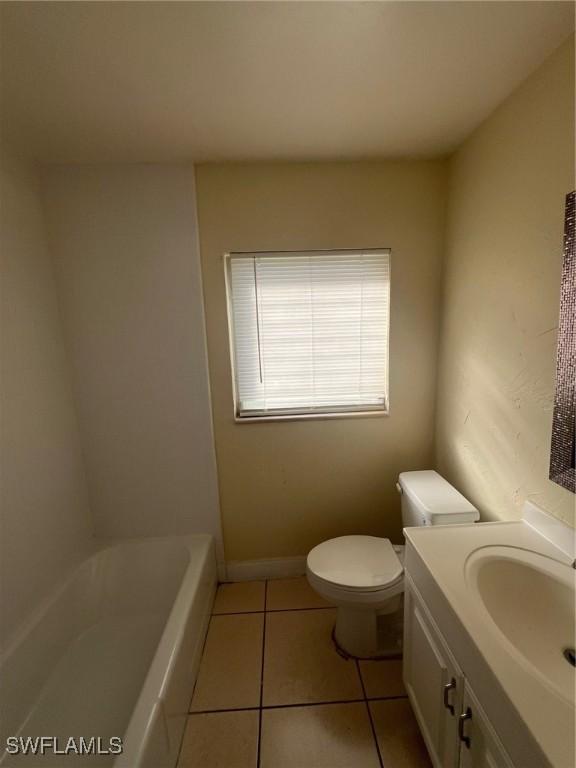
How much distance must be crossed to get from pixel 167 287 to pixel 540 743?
1901 mm

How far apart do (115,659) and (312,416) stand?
4.81ft

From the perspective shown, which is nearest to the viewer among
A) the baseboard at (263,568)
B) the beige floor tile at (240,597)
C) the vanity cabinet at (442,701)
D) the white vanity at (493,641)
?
the white vanity at (493,641)

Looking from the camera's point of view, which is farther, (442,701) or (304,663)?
(304,663)

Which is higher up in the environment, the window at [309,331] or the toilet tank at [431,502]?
the window at [309,331]

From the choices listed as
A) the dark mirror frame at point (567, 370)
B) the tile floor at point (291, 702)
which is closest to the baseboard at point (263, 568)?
the tile floor at point (291, 702)

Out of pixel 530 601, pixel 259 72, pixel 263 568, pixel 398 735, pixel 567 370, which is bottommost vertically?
pixel 398 735

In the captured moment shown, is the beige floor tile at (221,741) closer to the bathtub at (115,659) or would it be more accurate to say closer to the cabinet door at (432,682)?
the bathtub at (115,659)

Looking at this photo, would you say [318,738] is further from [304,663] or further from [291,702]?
[304,663]

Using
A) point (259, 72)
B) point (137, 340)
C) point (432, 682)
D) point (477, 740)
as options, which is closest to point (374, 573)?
point (432, 682)

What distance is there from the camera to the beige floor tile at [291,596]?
1762mm

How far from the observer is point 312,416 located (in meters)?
1.80

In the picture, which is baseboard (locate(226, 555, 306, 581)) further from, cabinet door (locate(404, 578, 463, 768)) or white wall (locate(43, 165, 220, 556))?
cabinet door (locate(404, 578, 463, 768))

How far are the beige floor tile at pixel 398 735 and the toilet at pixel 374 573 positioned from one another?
0.20m

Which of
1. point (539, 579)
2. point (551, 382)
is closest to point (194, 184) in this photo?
point (551, 382)
